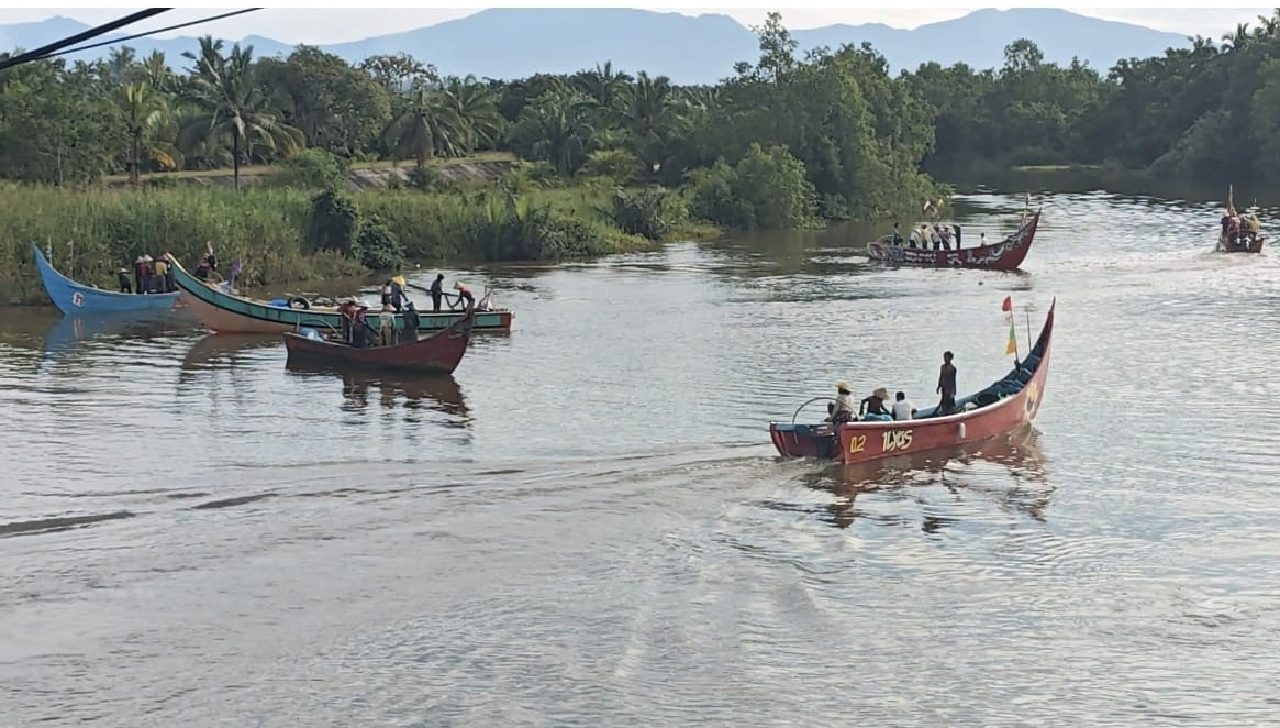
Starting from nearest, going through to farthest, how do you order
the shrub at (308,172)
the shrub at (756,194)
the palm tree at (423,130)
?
the shrub at (308,172) → the palm tree at (423,130) → the shrub at (756,194)

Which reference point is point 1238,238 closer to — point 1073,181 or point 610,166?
point 610,166

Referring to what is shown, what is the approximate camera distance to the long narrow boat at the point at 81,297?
3872cm

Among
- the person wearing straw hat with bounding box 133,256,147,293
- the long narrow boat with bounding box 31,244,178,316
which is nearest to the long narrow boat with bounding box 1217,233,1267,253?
the long narrow boat with bounding box 31,244,178,316

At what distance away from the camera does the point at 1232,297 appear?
4372 cm

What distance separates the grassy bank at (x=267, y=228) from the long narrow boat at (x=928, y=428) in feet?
84.6

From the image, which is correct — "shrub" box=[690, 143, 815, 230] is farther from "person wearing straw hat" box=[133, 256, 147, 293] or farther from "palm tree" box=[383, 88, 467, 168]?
"person wearing straw hat" box=[133, 256, 147, 293]

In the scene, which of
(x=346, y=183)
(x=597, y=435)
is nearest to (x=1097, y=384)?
(x=597, y=435)

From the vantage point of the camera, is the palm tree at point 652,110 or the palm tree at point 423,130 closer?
the palm tree at point 423,130

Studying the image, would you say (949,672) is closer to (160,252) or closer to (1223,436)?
(1223,436)

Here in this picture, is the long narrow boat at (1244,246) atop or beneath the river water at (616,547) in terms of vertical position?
atop

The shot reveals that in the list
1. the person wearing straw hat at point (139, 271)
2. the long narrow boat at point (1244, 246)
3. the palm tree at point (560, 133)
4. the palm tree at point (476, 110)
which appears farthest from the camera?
the palm tree at point (476, 110)

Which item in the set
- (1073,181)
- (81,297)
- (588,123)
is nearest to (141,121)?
(81,297)

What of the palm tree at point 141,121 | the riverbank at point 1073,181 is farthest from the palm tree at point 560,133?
the riverbank at point 1073,181

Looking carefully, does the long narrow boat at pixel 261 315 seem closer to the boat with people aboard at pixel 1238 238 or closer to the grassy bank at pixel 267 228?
the grassy bank at pixel 267 228
